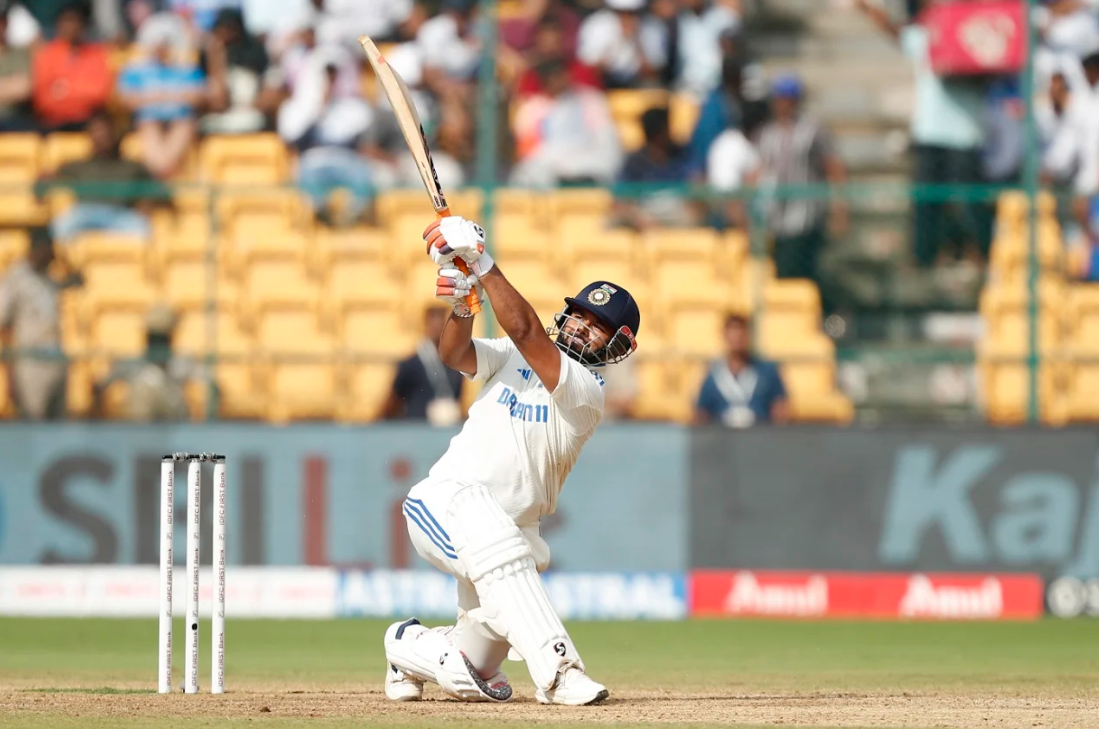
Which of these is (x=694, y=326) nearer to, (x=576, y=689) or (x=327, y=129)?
(x=327, y=129)

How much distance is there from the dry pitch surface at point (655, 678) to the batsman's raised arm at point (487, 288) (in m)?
1.21

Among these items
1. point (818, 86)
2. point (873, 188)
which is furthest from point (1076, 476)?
point (818, 86)

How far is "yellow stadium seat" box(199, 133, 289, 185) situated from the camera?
14305mm

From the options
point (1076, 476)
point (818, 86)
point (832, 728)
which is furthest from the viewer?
point (818, 86)

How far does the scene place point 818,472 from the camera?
12164mm

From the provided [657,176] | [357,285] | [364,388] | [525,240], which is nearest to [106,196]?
[357,285]

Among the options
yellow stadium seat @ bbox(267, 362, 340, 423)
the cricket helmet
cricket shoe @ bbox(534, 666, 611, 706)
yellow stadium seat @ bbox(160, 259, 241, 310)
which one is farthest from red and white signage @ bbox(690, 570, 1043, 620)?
cricket shoe @ bbox(534, 666, 611, 706)

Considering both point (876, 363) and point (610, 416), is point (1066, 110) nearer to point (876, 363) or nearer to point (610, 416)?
point (876, 363)

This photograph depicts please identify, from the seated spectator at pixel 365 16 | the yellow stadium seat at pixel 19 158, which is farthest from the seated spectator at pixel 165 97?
the seated spectator at pixel 365 16

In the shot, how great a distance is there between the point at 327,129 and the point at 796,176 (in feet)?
12.0

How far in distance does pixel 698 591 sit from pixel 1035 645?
2627 millimetres

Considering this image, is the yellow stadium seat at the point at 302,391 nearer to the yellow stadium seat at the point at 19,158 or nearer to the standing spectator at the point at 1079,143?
the yellow stadium seat at the point at 19,158

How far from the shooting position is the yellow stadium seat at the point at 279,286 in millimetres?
13039

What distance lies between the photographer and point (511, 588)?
627 centimetres
